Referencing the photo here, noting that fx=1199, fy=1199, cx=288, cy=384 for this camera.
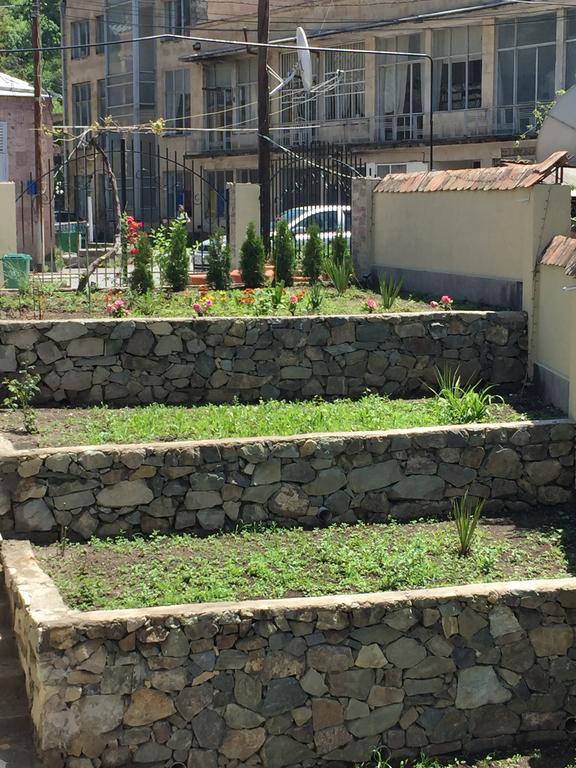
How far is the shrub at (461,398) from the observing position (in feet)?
37.3

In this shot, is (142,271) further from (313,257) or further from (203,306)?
(313,257)

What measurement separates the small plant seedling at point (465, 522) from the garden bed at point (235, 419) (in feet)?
3.61

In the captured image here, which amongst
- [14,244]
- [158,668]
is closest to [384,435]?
[158,668]

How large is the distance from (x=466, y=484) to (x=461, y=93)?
2285 centimetres

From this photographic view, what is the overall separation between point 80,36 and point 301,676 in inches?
1650

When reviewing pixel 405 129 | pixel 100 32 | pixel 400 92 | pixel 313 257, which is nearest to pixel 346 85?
pixel 400 92

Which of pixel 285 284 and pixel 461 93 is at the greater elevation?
pixel 461 93

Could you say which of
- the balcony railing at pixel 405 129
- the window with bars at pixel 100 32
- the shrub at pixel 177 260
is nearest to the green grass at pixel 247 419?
the shrub at pixel 177 260

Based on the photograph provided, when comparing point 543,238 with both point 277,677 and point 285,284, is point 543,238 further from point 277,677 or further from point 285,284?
point 277,677

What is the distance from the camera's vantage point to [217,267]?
15633 mm

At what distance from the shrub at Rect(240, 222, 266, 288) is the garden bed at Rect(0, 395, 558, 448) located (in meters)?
3.72

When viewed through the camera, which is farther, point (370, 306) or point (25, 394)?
point (370, 306)

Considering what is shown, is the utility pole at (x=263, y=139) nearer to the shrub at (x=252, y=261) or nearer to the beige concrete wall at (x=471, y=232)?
the shrub at (x=252, y=261)

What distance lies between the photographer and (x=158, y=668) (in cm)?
791
